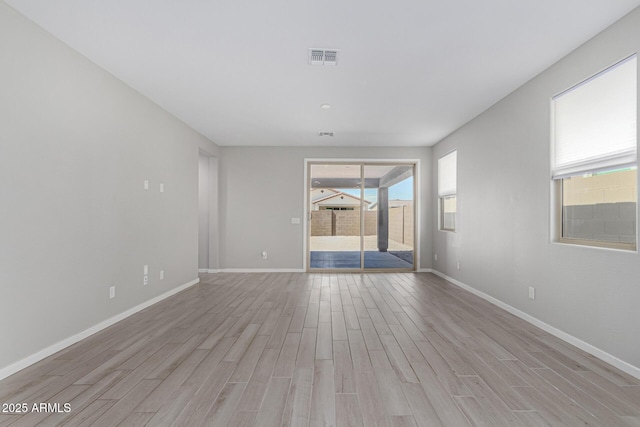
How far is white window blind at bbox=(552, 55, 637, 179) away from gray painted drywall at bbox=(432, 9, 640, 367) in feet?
0.31

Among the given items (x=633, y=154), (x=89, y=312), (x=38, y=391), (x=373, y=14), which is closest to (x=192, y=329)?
(x=89, y=312)

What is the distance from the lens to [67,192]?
2680 millimetres

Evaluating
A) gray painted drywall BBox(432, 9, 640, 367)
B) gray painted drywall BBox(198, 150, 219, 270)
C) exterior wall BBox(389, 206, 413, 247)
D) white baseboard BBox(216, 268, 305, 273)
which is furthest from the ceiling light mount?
white baseboard BBox(216, 268, 305, 273)

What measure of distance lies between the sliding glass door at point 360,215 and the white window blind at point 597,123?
142 inches

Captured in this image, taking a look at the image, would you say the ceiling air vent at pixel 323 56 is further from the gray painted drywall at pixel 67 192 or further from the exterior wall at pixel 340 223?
the exterior wall at pixel 340 223

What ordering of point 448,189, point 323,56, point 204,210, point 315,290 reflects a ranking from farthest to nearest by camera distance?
point 204,210 → point 448,189 → point 315,290 → point 323,56

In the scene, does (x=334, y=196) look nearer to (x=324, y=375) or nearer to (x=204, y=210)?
(x=204, y=210)

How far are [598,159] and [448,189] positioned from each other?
10.3 ft

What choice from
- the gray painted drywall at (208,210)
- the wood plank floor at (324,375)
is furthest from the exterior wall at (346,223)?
the wood plank floor at (324,375)

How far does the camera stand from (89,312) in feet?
9.62

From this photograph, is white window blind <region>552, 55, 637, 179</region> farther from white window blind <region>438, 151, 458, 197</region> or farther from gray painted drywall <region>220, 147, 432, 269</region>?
gray painted drywall <region>220, 147, 432, 269</region>

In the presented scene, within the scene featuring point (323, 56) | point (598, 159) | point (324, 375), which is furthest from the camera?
point (323, 56)

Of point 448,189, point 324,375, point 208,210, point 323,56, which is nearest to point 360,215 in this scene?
point 448,189

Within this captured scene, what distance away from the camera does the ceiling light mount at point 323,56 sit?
2789mm
